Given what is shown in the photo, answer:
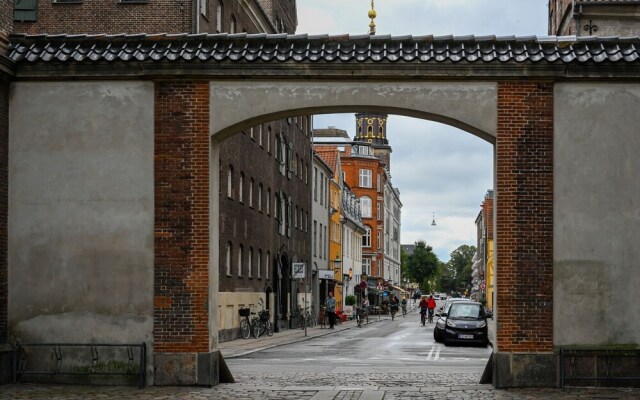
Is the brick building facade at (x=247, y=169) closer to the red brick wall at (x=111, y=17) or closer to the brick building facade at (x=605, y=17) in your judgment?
the red brick wall at (x=111, y=17)

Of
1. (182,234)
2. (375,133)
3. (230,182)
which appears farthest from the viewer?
(375,133)

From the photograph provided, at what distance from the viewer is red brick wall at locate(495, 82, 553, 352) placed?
16.6m

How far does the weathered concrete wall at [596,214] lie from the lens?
16.6 metres

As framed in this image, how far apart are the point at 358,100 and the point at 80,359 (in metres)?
6.24

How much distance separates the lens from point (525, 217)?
16.8 metres

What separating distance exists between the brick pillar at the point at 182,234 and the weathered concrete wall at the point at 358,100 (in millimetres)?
434

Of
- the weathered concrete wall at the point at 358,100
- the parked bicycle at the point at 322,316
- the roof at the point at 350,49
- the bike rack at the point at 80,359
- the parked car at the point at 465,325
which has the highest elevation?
the roof at the point at 350,49

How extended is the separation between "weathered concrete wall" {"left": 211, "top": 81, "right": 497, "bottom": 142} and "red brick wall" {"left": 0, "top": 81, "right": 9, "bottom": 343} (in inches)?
138

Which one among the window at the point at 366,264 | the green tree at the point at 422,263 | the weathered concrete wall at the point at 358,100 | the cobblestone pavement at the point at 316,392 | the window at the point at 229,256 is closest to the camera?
the cobblestone pavement at the point at 316,392

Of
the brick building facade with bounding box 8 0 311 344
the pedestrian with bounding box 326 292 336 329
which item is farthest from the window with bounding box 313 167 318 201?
the pedestrian with bounding box 326 292 336 329

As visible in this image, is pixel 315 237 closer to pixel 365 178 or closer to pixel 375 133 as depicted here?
pixel 365 178

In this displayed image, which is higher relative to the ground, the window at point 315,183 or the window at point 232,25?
the window at point 232,25

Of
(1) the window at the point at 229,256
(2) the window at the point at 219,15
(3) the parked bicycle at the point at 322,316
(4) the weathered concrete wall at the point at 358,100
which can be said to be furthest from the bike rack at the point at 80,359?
(3) the parked bicycle at the point at 322,316

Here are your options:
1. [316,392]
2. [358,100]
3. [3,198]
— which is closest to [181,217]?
[3,198]
